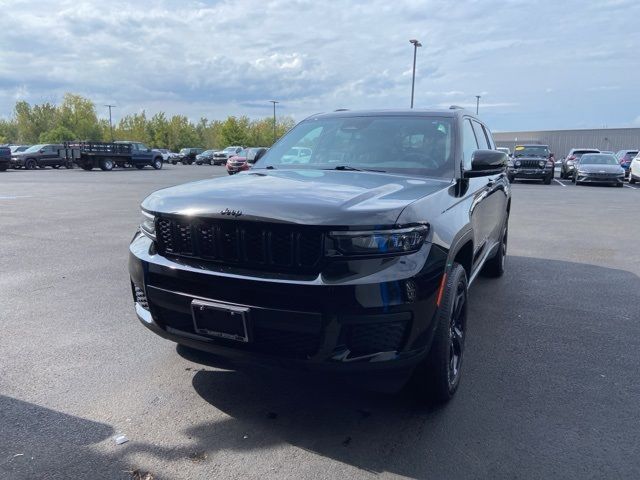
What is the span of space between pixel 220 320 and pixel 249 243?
417 mm

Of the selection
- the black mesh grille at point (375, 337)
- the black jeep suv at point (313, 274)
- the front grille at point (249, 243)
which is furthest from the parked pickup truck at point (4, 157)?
the black mesh grille at point (375, 337)

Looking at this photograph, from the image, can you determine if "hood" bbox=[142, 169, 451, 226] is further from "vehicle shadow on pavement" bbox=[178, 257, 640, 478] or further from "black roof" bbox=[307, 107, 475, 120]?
"black roof" bbox=[307, 107, 475, 120]

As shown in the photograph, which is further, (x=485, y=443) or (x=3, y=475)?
(x=485, y=443)

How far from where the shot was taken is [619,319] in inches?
187

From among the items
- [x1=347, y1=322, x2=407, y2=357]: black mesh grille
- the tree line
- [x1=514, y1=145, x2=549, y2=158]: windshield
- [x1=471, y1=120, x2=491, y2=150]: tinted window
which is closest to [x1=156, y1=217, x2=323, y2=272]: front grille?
[x1=347, y1=322, x2=407, y2=357]: black mesh grille

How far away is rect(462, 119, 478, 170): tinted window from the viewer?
3908 millimetres

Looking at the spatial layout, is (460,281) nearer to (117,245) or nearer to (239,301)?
(239,301)

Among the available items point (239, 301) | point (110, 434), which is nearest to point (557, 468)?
point (239, 301)

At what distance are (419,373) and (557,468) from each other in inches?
31.9

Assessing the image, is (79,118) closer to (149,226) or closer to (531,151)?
(531,151)

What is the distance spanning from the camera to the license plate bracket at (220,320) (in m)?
2.53

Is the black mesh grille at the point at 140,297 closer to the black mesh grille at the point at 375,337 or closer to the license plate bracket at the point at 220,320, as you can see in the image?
the license plate bracket at the point at 220,320

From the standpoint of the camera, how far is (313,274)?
248 centimetres

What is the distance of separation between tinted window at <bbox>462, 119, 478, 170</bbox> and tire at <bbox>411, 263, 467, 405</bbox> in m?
1.07
